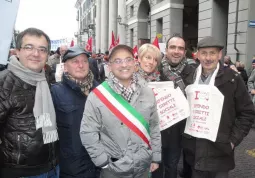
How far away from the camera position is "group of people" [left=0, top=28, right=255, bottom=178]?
2074 millimetres

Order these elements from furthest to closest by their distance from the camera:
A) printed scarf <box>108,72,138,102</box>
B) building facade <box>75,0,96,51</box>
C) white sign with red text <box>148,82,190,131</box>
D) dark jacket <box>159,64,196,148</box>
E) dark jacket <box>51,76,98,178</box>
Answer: building facade <box>75,0,96,51</box>
dark jacket <box>159,64,196,148</box>
white sign with red text <box>148,82,190,131</box>
dark jacket <box>51,76,98,178</box>
printed scarf <box>108,72,138,102</box>

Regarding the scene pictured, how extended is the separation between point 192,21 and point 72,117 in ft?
70.6

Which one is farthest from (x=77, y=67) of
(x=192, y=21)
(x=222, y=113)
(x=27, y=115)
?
(x=192, y=21)

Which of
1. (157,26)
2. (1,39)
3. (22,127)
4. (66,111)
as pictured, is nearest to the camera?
(22,127)

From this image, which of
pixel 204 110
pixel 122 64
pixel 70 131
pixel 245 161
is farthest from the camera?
pixel 245 161

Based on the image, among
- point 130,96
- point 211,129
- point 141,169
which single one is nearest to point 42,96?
point 130,96

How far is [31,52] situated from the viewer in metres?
2.17

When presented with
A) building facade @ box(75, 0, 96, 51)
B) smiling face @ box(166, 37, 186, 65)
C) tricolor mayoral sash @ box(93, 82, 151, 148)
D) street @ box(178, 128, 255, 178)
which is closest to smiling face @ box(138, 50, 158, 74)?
smiling face @ box(166, 37, 186, 65)

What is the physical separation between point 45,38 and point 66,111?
70cm

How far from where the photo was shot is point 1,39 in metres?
2.20

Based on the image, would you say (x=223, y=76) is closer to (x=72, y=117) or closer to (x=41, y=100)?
(x=72, y=117)

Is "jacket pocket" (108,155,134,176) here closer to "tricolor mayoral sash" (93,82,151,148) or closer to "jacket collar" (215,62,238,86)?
"tricolor mayoral sash" (93,82,151,148)

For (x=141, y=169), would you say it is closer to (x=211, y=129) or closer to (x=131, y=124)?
(x=131, y=124)

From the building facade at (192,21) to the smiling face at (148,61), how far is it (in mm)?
7167
